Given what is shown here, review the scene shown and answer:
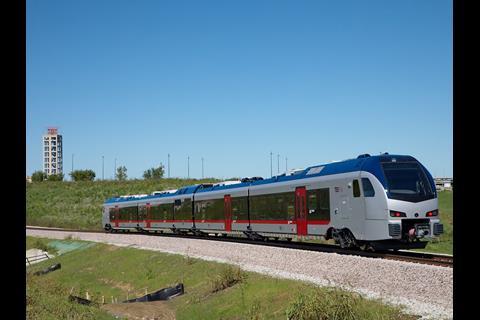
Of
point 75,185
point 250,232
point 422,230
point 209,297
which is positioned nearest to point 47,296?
point 209,297

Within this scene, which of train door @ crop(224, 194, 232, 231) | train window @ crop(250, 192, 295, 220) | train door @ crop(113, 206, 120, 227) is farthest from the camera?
train door @ crop(113, 206, 120, 227)

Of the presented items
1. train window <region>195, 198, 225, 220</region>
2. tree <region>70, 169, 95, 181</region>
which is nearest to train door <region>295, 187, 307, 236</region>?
train window <region>195, 198, 225, 220</region>

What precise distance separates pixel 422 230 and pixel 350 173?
2983 millimetres

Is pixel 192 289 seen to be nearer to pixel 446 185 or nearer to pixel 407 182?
pixel 407 182

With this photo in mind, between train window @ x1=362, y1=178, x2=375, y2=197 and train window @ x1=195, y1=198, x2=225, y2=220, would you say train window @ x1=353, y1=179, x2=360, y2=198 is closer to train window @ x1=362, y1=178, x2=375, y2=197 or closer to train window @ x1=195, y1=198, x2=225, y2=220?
train window @ x1=362, y1=178, x2=375, y2=197

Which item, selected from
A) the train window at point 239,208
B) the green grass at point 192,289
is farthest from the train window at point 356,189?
the train window at point 239,208

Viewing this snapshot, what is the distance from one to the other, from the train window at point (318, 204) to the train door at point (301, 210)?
1.19 ft

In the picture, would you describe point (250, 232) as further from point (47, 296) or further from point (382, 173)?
point (382, 173)

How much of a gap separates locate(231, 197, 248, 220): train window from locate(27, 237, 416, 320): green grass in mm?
3719

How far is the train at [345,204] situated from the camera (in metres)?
17.7

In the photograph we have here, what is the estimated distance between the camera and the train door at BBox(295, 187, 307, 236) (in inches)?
878

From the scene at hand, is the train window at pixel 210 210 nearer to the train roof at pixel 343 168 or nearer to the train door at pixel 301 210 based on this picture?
the train roof at pixel 343 168

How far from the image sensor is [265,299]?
16.8 m

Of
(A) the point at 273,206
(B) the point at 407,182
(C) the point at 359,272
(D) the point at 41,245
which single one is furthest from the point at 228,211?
(D) the point at 41,245
